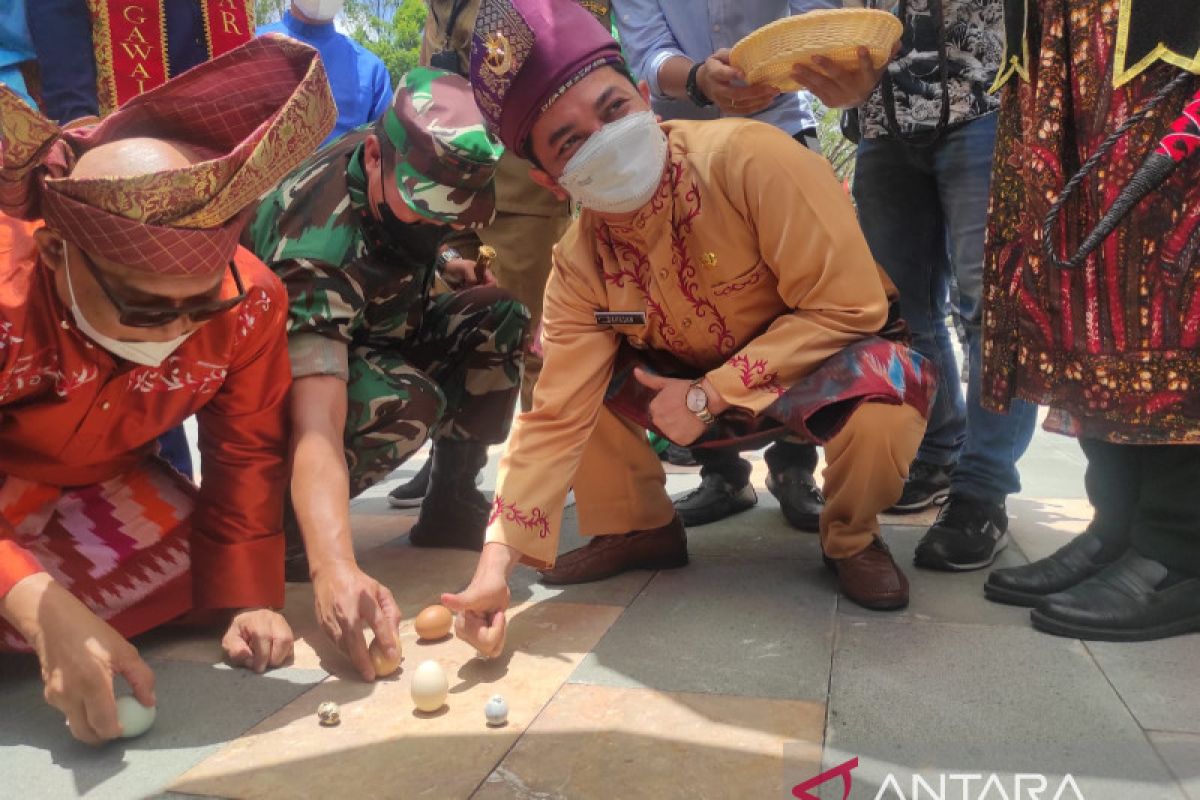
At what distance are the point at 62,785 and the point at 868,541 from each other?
Answer: 1.72 metres

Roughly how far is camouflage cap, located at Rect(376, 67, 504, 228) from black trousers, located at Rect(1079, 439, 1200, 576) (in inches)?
60.0

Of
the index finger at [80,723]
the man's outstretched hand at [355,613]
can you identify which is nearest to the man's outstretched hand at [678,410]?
the man's outstretched hand at [355,613]

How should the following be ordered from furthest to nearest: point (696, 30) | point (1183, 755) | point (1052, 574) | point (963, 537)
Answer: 1. point (696, 30)
2. point (963, 537)
3. point (1052, 574)
4. point (1183, 755)

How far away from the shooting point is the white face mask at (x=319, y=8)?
3601mm

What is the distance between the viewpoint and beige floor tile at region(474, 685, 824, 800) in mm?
1554

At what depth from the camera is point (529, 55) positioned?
2174mm

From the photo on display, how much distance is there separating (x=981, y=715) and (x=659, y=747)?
562 mm

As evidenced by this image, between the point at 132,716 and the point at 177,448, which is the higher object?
the point at 132,716

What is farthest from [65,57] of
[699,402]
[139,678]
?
[699,402]

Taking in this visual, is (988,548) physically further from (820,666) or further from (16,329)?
(16,329)

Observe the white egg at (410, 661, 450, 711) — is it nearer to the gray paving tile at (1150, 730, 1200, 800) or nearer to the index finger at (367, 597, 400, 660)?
the index finger at (367, 597, 400, 660)

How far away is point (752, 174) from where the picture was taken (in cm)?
227

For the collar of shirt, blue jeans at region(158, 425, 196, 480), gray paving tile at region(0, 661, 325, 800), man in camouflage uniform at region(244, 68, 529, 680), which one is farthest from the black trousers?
the collar of shirt

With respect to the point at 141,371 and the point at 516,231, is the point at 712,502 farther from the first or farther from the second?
the point at 141,371
